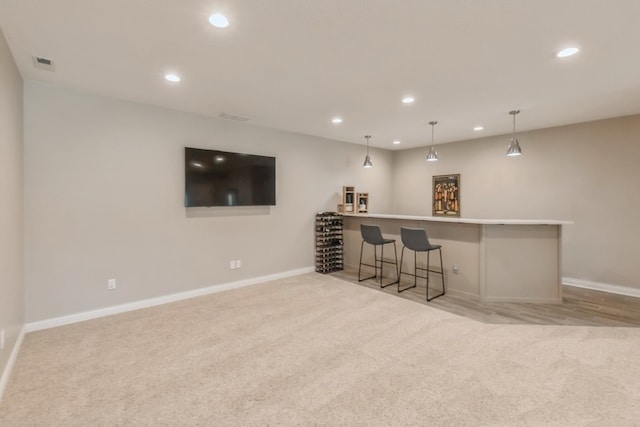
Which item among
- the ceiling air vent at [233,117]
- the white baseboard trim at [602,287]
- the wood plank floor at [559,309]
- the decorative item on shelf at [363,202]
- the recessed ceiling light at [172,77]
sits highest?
the ceiling air vent at [233,117]

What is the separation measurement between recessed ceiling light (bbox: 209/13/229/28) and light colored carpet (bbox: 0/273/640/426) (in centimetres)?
257

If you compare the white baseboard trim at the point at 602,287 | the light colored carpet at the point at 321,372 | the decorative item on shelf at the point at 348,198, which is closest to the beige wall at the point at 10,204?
the light colored carpet at the point at 321,372

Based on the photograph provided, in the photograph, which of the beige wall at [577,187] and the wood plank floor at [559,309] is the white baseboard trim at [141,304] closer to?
the wood plank floor at [559,309]

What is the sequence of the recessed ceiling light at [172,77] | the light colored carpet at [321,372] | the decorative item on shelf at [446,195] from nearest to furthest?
the light colored carpet at [321,372] → the recessed ceiling light at [172,77] → the decorative item on shelf at [446,195]

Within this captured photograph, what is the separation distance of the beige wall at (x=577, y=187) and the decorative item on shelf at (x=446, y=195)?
0.55ft

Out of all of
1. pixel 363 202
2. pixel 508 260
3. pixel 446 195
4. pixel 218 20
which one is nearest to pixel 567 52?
pixel 508 260

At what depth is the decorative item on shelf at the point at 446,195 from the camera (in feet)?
20.6

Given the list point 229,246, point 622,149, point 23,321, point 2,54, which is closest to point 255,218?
point 229,246

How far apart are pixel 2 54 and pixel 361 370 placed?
356 cm

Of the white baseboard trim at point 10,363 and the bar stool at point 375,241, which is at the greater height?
the bar stool at point 375,241

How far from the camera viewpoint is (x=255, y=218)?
4922 millimetres

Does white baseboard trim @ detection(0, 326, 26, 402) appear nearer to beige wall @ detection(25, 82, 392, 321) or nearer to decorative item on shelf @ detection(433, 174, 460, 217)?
beige wall @ detection(25, 82, 392, 321)

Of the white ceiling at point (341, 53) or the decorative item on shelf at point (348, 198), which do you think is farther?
the decorative item on shelf at point (348, 198)

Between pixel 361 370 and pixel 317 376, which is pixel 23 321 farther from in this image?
pixel 361 370
